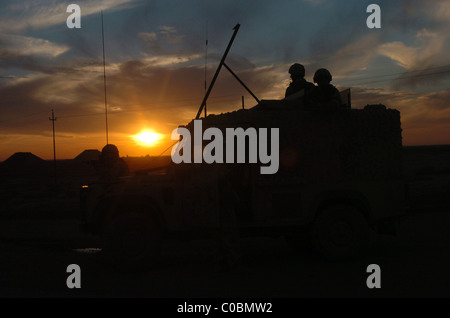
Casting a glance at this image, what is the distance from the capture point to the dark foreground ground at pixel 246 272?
5984 millimetres

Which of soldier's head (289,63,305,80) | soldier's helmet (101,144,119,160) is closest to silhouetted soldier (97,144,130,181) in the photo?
soldier's helmet (101,144,119,160)

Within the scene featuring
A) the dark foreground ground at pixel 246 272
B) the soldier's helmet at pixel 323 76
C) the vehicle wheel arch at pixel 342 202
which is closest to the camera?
the dark foreground ground at pixel 246 272

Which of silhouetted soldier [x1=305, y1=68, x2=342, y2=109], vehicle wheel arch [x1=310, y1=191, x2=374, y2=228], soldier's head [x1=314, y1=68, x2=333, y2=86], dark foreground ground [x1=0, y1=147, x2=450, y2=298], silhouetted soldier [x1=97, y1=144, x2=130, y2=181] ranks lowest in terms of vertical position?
dark foreground ground [x1=0, y1=147, x2=450, y2=298]

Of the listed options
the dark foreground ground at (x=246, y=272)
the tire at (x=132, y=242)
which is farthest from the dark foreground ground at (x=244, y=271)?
the tire at (x=132, y=242)

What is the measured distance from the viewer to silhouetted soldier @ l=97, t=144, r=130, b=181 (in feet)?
26.4

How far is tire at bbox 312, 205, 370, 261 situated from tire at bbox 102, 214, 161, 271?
2.81 metres

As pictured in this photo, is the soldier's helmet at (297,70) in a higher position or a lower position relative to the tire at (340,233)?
higher

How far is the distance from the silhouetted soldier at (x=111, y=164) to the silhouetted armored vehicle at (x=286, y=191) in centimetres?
71

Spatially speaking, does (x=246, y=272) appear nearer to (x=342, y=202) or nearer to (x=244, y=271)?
(x=244, y=271)

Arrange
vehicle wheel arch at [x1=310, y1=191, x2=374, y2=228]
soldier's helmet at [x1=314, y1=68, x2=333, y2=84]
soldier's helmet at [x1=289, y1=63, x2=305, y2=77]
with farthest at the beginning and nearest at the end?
soldier's helmet at [x1=289, y1=63, x2=305, y2=77] < soldier's helmet at [x1=314, y1=68, x2=333, y2=84] < vehicle wheel arch at [x1=310, y1=191, x2=374, y2=228]

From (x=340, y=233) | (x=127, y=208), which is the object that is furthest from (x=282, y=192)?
(x=127, y=208)

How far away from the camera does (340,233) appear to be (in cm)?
774

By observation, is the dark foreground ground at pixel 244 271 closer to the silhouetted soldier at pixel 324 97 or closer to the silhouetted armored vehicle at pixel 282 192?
the silhouetted armored vehicle at pixel 282 192

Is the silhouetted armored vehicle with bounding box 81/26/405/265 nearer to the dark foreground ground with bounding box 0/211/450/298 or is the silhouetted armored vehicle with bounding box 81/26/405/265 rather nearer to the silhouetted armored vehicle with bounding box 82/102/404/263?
the silhouetted armored vehicle with bounding box 82/102/404/263
